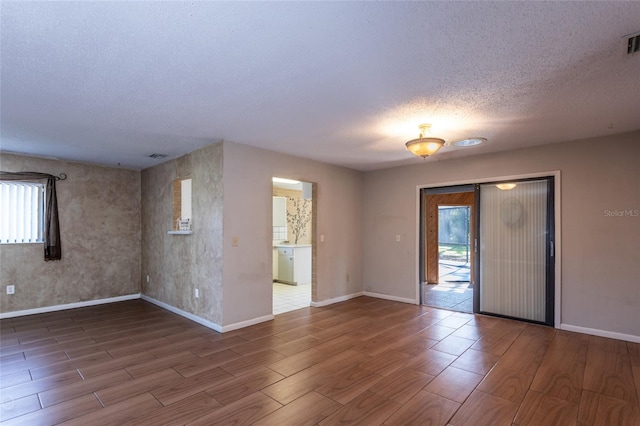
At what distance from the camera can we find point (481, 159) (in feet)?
16.6

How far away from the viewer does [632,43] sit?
200cm

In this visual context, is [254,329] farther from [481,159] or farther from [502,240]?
[481,159]

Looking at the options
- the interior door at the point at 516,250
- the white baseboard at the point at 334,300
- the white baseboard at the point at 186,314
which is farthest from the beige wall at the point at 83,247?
the interior door at the point at 516,250

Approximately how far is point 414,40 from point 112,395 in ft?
11.3

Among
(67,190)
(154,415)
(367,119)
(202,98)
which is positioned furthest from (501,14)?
(67,190)

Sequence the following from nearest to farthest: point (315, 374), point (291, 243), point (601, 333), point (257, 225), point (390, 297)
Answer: point (315, 374), point (601, 333), point (257, 225), point (390, 297), point (291, 243)

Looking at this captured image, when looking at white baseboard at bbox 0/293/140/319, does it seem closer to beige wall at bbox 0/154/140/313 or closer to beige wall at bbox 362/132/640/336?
beige wall at bbox 0/154/140/313

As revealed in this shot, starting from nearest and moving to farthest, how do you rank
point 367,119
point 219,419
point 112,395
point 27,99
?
point 219,419, point 112,395, point 27,99, point 367,119

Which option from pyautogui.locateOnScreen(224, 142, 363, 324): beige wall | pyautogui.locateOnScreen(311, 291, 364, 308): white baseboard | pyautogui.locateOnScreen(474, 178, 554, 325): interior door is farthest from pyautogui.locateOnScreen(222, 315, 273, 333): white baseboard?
pyautogui.locateOnScreen(474, 178, 554, 325): interior door

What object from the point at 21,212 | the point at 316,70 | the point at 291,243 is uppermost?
the point at 316,70

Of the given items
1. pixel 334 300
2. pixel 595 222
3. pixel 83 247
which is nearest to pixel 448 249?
pixel 334 300

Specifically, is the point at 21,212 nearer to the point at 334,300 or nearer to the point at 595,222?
the point at 334,300

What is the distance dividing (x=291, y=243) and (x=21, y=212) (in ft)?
17.5

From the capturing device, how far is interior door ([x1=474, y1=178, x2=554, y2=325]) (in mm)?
4508
